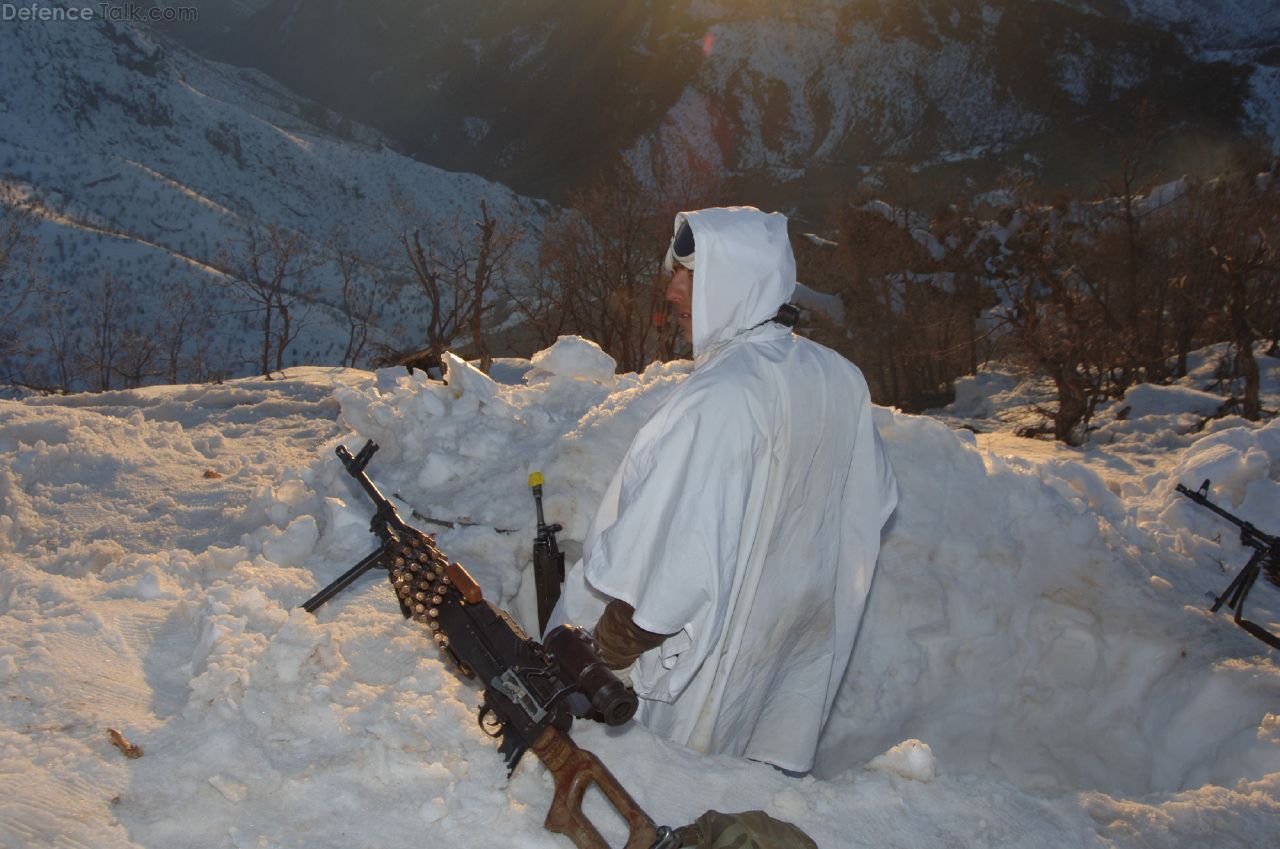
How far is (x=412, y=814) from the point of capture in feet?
7.13

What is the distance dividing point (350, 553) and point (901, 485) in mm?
3445

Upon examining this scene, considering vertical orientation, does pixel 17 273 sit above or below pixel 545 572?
below

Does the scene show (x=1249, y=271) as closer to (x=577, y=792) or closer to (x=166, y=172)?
(x=577, y=792)

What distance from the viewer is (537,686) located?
2.18 metres

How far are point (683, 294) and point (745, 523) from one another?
746mm

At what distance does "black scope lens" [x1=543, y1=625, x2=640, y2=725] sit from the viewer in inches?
80.0

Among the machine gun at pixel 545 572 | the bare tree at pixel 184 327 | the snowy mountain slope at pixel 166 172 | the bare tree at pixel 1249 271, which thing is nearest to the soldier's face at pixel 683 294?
the machine gun at pixel 545 572

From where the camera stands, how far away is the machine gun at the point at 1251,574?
4.54 m

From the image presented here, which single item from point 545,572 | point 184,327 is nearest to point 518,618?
point 545,572

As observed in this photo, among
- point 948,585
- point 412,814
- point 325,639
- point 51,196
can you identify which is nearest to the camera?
point 412,814

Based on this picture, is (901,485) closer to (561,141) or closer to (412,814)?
(412,814)

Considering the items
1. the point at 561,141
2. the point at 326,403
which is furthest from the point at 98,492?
the point at 561,141

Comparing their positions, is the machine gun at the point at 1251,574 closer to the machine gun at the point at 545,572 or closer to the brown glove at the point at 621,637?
the machine gun at the point at 545,572

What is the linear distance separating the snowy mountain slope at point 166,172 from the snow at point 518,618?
36896 mm
